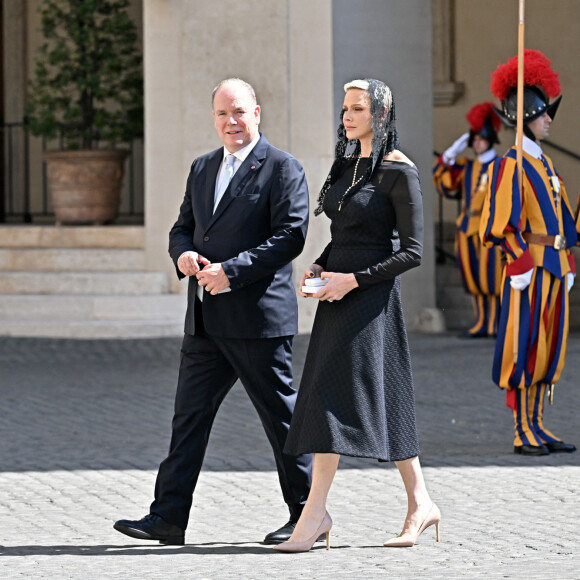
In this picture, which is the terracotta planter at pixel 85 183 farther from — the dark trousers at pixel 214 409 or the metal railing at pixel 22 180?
the dark trousers at pixel 214 409

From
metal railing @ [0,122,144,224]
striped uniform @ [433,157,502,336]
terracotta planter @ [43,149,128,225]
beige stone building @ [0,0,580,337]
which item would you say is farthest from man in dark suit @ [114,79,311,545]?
metal railing @ [0,122,144,224]

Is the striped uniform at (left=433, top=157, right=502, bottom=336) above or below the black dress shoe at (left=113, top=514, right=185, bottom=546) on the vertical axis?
above

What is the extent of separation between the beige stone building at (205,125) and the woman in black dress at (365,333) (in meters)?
7.68

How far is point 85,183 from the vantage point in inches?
571

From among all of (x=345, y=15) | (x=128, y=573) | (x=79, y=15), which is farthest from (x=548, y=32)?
(x=128, y=573)

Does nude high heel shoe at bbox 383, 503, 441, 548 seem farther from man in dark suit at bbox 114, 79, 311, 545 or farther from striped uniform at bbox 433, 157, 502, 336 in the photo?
striped uniform at bbox 433, 157, 502, 336

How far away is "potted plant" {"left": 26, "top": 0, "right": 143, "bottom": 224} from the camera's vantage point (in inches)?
565

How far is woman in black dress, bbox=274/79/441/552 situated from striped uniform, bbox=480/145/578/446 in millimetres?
2165

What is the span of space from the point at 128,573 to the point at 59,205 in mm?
9912

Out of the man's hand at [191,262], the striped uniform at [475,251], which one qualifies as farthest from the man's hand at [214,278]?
the striped uniform at [475,251]

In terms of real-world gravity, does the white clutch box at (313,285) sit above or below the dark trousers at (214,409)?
above

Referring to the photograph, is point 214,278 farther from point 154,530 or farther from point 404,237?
point 154,530

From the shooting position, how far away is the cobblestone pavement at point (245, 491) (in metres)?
5.20

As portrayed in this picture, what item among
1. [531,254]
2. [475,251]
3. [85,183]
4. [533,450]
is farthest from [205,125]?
[533,450]
